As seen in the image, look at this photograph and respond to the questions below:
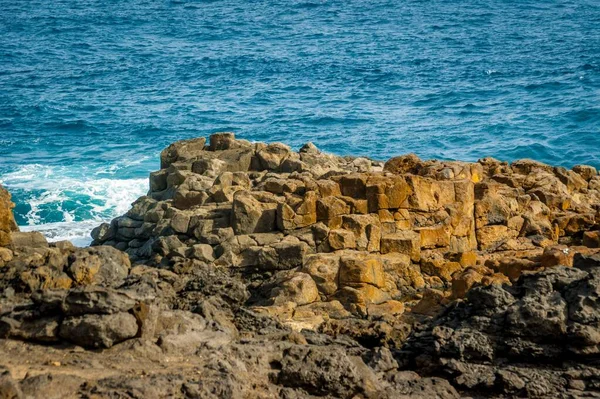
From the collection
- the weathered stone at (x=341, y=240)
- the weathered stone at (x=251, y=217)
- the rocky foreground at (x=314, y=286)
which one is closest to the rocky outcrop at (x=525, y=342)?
the rocky foreground at (x=314, y=286)

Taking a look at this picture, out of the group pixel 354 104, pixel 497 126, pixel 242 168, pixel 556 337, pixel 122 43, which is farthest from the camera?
pixel 122 43

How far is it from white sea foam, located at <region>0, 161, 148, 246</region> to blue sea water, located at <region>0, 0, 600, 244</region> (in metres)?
0.10

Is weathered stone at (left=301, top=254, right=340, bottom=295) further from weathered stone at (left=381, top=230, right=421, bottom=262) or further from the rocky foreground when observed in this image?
weathered stone at (left=381, top=230, right=421, bottom=262)

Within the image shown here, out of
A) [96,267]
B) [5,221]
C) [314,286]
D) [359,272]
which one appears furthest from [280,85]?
[96,267]

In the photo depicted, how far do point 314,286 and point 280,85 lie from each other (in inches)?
1840

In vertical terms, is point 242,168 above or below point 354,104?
above

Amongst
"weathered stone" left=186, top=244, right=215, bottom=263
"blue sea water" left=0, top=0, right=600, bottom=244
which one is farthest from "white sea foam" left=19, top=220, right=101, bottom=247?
"weathered stone" left=186, top=244, right=215, bottom=263

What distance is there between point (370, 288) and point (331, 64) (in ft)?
171

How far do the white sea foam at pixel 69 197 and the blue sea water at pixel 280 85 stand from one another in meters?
0.10

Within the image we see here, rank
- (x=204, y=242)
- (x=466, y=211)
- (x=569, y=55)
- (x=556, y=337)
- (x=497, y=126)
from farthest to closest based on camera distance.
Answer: (x=569, y=55), (x=497, y=126), (x=466, y=211), (x=204, y=242), (x=556, y=337)

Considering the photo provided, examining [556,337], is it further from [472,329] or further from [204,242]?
[204,242]

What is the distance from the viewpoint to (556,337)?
16719 millimetres

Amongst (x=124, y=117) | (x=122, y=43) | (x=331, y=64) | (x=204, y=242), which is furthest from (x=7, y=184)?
(x=122, y=43)

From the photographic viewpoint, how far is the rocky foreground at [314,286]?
15.4m
